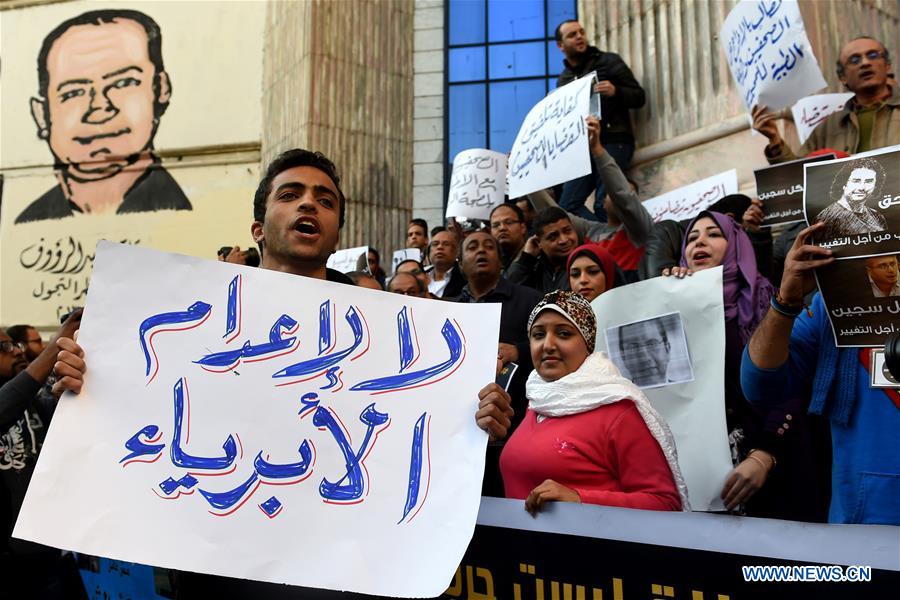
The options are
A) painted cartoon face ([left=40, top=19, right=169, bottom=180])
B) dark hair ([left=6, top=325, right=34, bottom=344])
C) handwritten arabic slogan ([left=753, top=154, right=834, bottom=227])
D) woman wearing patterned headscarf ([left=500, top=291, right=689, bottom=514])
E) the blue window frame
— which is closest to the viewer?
woman wearing patterned headscarf ([left=500, top=291, right=689, bottom=514])

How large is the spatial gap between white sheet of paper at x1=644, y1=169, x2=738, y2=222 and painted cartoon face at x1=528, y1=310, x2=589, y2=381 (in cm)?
254

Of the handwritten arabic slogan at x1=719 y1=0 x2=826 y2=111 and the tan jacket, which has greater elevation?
the handwritten arabic slogan at x1=719 y1=0 x2=826 y2=111

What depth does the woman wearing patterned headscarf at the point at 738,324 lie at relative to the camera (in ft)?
7.48

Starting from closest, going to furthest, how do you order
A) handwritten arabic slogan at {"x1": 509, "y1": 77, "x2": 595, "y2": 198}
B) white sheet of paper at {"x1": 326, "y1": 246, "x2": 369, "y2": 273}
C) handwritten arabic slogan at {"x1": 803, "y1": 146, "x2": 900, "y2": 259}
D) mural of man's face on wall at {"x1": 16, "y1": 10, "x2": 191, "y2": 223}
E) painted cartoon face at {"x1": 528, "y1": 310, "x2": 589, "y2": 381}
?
handwritten arabic slogan at {"x1": 803, "y1": 146, "x2": 900, "y2": 259} → painted cartoon face at {"x1": 528, "y1": 310, "x2": 589, "y2": 381} → handwritten arabic slogan at {"x1": 509, "y1": 77, "x2": 595, "y2": 198} → white sheet of paper at {"x1": 326, "y1": 246, "x2": 369, "y2": 273} → mural of man's face on wall at {"x1": 16, "y1": 10, "x2": 191, "y2": 223}

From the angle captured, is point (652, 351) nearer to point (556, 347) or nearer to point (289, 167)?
point (556, 347)

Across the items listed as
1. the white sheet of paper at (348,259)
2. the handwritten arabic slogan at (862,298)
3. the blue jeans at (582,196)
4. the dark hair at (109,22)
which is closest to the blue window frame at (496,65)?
the dark hair at (109,22)

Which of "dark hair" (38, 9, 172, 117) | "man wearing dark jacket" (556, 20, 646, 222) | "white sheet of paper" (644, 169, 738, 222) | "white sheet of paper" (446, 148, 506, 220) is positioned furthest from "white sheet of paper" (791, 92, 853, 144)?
"dark hair" (38, 9, 172, 117)

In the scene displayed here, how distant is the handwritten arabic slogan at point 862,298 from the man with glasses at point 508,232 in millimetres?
3124

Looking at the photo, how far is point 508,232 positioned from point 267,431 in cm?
353

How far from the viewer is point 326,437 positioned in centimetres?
146

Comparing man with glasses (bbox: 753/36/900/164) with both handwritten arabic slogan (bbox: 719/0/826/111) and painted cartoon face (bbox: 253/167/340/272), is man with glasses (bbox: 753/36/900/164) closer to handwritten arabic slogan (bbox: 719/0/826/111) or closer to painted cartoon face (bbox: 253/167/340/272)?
handwritten arabic slogan (bbox: 719/0/826/111)

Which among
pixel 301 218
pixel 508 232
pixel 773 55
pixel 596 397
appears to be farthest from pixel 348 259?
pixel 301 218

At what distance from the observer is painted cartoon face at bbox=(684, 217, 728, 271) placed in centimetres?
290

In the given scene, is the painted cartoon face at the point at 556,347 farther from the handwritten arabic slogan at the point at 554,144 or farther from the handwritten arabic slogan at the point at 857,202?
the handwritten arabic slogan at the point at 554,144
